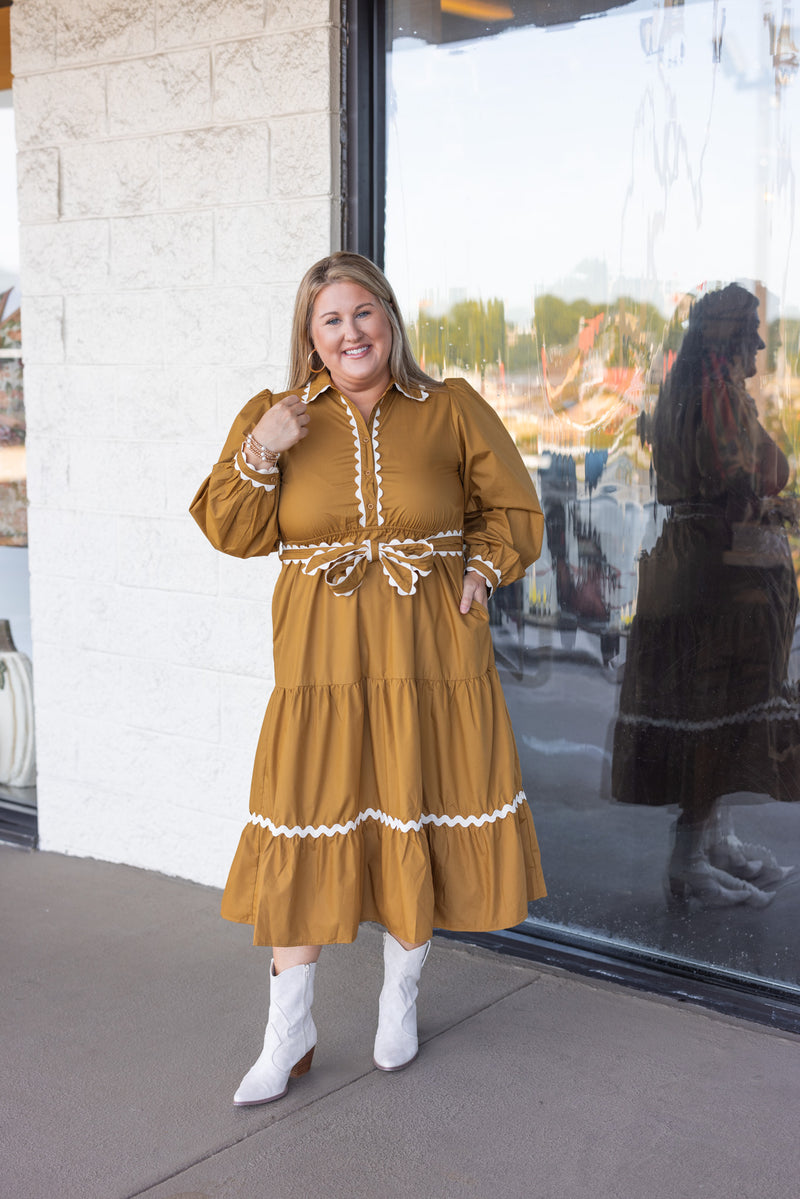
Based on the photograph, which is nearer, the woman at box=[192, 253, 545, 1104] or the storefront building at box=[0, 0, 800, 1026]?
the woman at box=[192, 253, 545, 1104]

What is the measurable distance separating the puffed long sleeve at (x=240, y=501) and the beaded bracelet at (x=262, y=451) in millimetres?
27

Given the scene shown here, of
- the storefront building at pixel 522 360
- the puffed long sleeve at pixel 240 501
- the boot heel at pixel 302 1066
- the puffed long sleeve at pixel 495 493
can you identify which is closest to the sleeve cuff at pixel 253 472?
the puffed long sleeve at pixel 240 501

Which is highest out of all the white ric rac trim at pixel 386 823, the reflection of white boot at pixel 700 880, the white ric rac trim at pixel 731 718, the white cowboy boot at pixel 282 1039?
the white ric rac trim at pixel 731 718

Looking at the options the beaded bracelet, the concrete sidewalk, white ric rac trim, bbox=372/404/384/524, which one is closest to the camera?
the concrete sidewalk

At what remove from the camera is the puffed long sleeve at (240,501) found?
2352mm

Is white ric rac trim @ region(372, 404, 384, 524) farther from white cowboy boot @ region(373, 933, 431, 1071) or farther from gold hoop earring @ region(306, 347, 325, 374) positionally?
white cowboy boot @ region(373, 933, 431, 1071)

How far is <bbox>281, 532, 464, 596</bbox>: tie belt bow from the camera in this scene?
2.39 meters

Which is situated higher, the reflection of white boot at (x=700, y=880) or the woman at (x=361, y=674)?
the woman at (x=361, y=674)

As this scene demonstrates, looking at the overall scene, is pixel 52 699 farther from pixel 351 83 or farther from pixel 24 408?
pixel 351 83

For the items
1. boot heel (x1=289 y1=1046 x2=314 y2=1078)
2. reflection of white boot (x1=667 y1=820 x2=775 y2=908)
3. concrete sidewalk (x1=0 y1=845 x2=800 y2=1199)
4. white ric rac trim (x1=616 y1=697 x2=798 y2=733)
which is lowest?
concrete sidewalk (x1=0 y1=845 x2=800 y2=1199)

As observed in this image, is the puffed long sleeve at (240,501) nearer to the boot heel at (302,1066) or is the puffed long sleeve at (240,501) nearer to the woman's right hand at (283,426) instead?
the woman's right hand at (283,426)

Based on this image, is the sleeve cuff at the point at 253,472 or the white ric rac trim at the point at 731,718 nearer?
the sleeve cuff at the point at 253,472

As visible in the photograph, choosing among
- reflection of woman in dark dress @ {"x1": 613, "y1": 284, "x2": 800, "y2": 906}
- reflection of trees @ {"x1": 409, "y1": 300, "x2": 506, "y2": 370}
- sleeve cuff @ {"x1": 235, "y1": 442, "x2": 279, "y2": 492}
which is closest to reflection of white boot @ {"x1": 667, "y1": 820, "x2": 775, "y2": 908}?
reflection of woman in dark dress @ {"x1": 613, "y1": 284, "x2": 800, "y2": 906}

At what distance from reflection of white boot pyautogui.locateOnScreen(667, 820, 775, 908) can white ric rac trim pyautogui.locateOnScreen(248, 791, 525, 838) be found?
68cm
